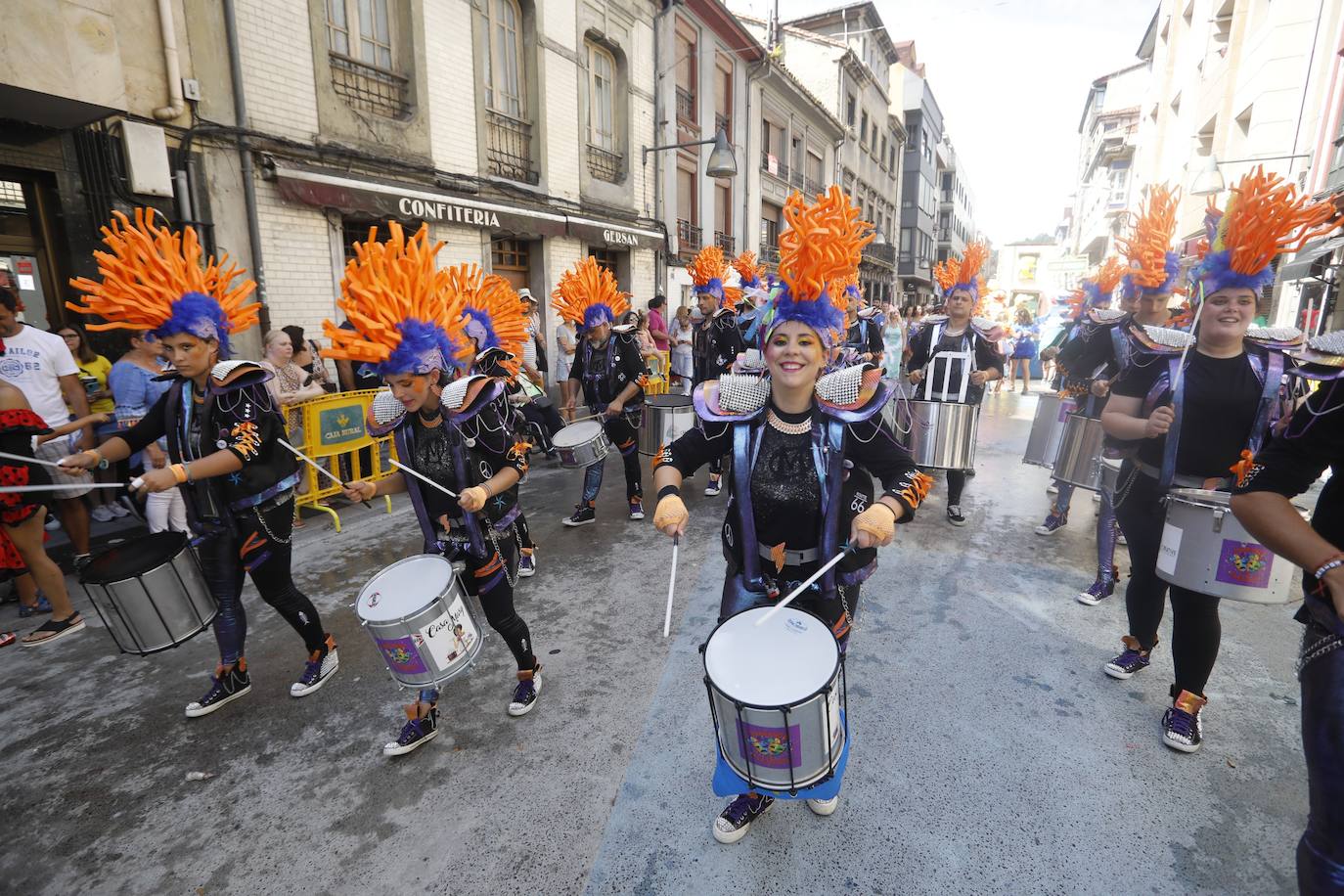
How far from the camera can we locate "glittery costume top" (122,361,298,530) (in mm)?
3080

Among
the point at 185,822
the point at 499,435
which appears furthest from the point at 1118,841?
the point at 185,822

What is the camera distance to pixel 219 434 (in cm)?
308

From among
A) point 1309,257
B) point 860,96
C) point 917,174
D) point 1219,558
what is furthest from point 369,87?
point 917,174

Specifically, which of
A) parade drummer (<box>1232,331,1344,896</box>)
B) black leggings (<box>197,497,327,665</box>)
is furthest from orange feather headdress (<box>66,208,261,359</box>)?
parade drummer (<box>1232,331,1344,896</box>)

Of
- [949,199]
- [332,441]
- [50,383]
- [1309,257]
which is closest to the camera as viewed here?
[50,383]

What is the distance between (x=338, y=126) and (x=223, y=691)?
7.69 metres

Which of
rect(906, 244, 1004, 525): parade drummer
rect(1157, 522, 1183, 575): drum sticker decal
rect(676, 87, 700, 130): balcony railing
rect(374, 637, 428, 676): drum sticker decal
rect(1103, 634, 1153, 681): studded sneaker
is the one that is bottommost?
rect(1103, 634, 1153, 681): studded sneaker

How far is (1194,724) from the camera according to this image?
9.55ft

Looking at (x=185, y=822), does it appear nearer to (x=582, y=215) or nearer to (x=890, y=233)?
(x=582, y=215)

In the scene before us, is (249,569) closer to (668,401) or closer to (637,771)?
(637,771)

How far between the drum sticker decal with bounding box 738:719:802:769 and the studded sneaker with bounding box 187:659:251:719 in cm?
286

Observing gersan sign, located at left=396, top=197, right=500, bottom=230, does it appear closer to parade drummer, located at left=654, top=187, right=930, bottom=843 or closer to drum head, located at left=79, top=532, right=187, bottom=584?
drum head, located at left=79, top=532, right=187, bottom=584

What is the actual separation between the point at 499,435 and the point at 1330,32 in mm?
17349

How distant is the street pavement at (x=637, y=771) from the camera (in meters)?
2.34
